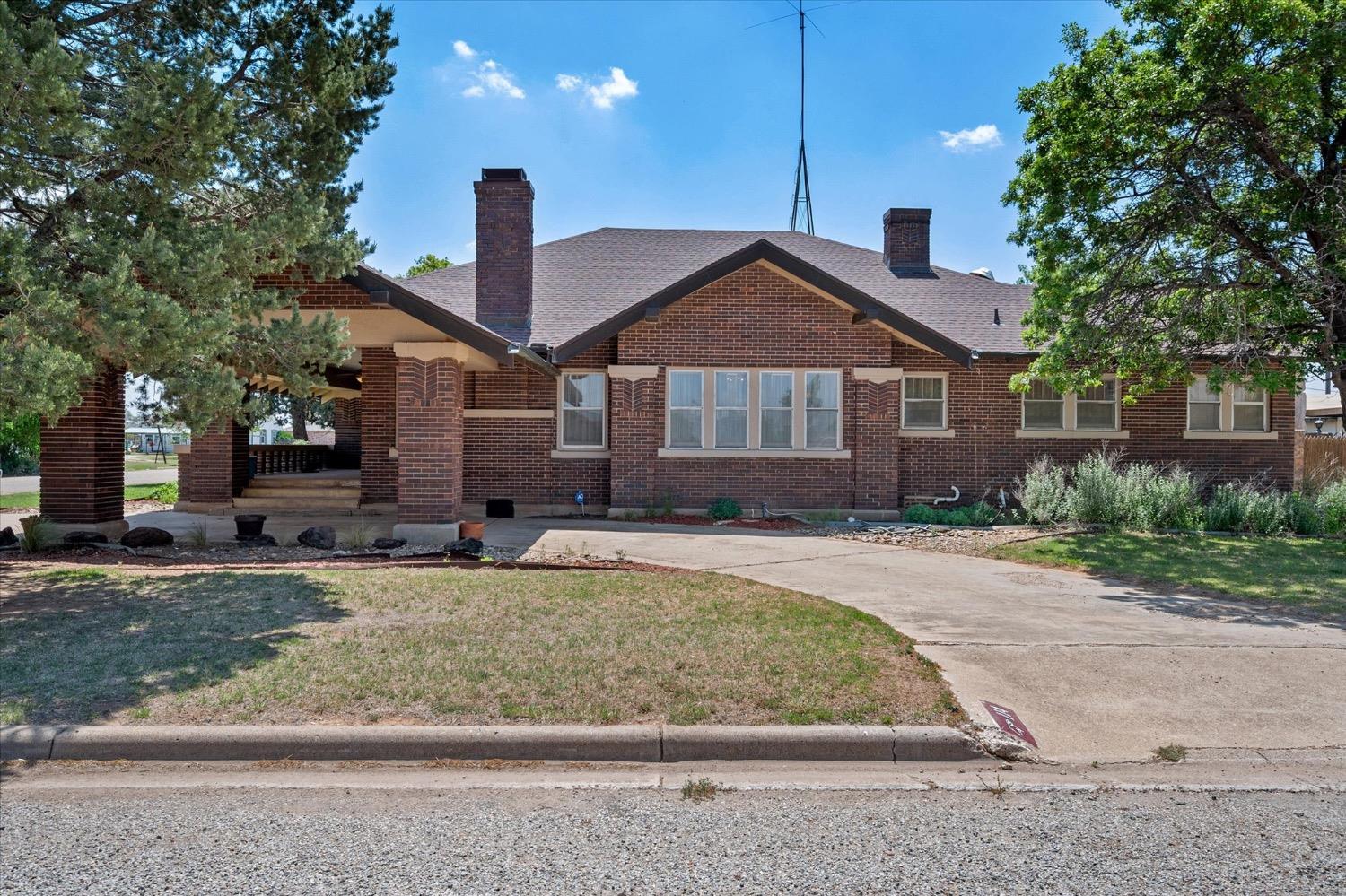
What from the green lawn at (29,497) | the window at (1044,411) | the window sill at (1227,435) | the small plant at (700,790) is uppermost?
the window at (1044,411)

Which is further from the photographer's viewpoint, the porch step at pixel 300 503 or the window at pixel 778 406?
the porch step at pixel 300 503

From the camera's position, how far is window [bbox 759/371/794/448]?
1557 cm

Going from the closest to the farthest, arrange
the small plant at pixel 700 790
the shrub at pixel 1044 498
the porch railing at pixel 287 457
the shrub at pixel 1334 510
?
the small plant at pixel 700 790 → the shrub at pixel 1334 510 → the shrub at pixel 1044 498 → the porch railing at pixel 287 457

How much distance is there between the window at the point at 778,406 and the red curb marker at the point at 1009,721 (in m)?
10.6

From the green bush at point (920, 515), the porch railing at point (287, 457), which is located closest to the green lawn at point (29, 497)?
the porch railing at point (287, 457)

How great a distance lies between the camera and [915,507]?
15023 millimetres

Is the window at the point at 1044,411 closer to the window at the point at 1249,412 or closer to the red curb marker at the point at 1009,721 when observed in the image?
the window at the point at 1249,412

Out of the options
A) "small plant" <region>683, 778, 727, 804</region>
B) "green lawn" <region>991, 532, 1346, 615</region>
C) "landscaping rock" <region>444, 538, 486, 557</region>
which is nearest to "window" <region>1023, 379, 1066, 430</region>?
"green lawn" <region>991, 532, 1346, 615</region>

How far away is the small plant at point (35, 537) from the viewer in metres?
10.1

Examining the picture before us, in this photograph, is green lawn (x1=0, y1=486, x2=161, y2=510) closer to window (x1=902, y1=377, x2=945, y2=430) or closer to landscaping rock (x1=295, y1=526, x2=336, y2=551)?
landscaping rock (x1=295, y1=526, x2=336, y2=551)

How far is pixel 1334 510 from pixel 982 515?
5400mm

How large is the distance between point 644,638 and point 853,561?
5.13 metres

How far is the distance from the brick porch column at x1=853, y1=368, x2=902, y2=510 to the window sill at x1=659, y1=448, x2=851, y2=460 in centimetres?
40

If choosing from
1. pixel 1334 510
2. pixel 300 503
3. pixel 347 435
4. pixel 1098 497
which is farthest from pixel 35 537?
pixel 1334 510
